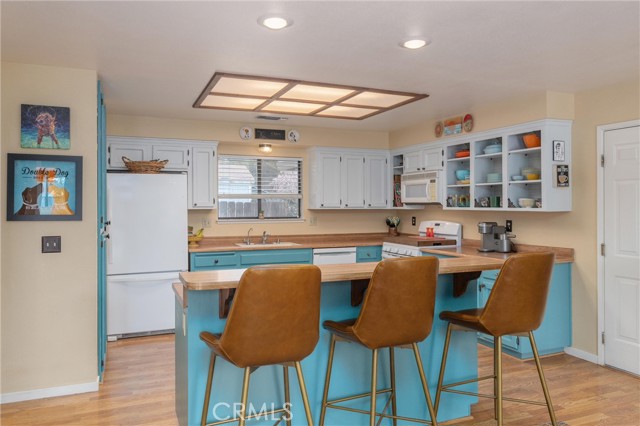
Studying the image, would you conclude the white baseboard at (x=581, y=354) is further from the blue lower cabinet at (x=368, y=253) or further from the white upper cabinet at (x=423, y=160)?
the blue lower cabinet at (x=368, y=253)

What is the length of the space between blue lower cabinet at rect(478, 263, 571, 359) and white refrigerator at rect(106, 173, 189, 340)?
3.21 m

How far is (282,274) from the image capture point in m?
2.06

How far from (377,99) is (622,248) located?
7.94ft

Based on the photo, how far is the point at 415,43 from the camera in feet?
9.58

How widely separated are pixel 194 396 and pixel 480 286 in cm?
306

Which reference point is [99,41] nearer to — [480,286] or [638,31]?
[638,31]

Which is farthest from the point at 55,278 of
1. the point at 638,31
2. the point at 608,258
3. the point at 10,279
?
the point at 608,258

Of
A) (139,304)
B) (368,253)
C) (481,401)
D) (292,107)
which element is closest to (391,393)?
(481,401)

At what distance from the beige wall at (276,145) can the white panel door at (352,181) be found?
201mm

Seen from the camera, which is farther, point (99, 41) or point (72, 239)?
point (72, 239)

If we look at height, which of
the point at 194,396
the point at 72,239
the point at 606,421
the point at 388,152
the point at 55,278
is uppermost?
the point at 388,152

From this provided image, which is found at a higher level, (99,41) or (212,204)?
(99,41)

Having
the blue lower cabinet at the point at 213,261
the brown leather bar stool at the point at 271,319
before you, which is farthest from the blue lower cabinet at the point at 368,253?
the brown leather bar stool at the point at 271,319

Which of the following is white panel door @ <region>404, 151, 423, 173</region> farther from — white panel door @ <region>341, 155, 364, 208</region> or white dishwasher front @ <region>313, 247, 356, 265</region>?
white dishwasher front @ <region>313, 247, 356, 265</region>
